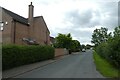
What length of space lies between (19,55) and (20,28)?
1658 cm

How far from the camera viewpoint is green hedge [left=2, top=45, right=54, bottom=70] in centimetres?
1708

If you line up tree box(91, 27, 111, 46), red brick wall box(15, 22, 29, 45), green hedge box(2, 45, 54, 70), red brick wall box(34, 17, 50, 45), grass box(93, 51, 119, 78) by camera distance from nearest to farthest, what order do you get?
grass box(93, 51, 119, 78), green hedge box(2, 45, 54, 70), red brick wall box(15, 22, 29, 45), red brick wall box(34, 17, 50, 45), tree box(91, 27, 111, 46)

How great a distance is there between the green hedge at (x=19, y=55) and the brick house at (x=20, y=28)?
7.56 metres

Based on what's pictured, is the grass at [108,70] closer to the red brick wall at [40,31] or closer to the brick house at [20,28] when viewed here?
the brick house at [20,28]

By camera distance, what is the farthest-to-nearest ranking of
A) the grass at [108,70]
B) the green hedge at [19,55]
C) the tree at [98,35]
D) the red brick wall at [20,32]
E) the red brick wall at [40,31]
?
the tree at [98,35] → the red brick wall at [40,31] → the red brick wall at [20,32] → the green hedge at [19,55] → the grass at [108,70]

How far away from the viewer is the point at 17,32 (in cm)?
3512

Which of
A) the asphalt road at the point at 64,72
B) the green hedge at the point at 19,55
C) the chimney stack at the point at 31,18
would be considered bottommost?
the asphalt road at the point at 64,72

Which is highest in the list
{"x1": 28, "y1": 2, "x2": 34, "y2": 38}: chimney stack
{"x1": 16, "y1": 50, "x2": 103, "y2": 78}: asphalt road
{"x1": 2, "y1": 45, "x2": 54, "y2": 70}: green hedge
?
{"x1": 28, "y1": 2, "x2": 34, "y2": 38}: chimney stack

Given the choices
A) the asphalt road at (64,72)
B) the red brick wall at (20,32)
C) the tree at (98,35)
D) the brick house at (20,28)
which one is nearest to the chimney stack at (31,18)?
the brick house at (20,28)

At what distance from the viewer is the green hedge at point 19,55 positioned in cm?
1708

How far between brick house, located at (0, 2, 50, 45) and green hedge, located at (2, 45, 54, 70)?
756 cm

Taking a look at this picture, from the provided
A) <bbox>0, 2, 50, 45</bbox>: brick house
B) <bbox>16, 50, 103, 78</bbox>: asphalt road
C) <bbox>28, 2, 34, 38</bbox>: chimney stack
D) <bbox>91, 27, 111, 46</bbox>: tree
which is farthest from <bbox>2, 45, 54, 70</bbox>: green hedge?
<bbox>91, 27, 111, 46</bbox>: tree

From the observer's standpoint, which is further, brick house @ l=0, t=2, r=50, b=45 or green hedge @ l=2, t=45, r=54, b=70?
brick house @ l=0, t=2, r=50, b=45

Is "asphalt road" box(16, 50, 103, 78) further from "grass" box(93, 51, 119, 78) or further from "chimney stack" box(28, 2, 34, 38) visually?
"chimney stack" box(28, 2, 34, 38)
